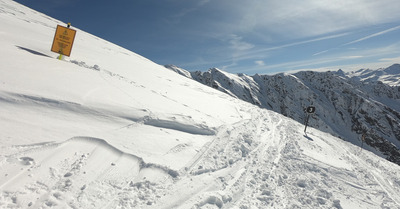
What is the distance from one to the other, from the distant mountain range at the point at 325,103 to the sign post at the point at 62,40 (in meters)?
103

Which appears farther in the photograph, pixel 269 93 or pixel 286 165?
pixel 269 93

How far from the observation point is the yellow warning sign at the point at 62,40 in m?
8.70

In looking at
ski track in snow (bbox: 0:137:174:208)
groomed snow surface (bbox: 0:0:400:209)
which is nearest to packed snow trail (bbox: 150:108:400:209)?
groomed snow surface (bbox: 0:0:400:209)

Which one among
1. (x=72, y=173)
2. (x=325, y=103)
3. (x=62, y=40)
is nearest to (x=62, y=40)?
(x=62, y=40)

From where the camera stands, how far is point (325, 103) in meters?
148

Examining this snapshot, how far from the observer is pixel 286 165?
6020 mm

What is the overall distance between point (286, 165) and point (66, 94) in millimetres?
6809

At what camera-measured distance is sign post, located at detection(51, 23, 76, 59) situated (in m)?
8.70

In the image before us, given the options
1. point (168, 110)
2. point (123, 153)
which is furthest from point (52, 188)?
point (168, 110)

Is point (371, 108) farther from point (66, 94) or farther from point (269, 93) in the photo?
point (66, 94)

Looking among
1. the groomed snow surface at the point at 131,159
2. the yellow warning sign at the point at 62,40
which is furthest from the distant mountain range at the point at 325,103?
the groomed snow surface at the point at 131,159

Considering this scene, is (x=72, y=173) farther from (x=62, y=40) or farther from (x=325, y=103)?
(x=325, y=103)

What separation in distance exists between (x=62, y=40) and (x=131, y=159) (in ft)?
25.3

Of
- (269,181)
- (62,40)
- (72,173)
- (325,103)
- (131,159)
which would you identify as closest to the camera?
(72,173)
